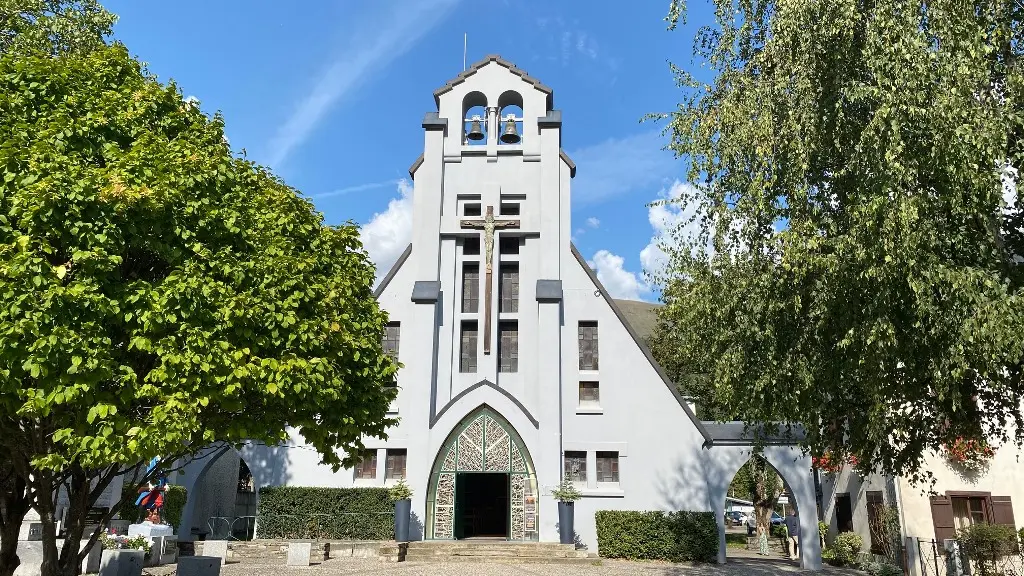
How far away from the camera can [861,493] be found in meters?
24.1

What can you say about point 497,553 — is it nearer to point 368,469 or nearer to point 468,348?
point 368,469

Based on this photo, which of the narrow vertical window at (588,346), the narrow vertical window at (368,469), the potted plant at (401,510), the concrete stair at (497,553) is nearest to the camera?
the concrete stair at (497,553)

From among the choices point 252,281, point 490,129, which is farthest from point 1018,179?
point 490,129

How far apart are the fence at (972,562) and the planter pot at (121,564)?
59.6 feet

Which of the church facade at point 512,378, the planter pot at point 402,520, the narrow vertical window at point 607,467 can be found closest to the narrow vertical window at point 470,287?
the church facade at point 512,378

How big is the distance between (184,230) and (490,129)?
61.8 feet

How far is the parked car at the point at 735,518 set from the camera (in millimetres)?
57606

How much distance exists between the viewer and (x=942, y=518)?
66.7ft

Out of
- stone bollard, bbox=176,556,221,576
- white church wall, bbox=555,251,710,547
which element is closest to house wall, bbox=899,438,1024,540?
white church wall, bbox=555,251,710,547

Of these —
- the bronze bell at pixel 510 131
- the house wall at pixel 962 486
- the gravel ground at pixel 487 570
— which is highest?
the bronze bell at pixel 510 131

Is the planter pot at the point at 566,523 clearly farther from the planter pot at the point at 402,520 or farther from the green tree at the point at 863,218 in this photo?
the green tree at the point at 863,218

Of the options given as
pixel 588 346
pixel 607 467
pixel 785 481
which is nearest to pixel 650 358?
pixel 588 346

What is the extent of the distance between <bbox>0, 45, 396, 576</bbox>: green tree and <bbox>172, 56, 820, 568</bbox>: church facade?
12.3m

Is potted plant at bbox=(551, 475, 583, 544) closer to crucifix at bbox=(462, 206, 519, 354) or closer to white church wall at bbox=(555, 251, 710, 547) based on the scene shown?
white church wall at bbox=(555, 251, 710, 547)
